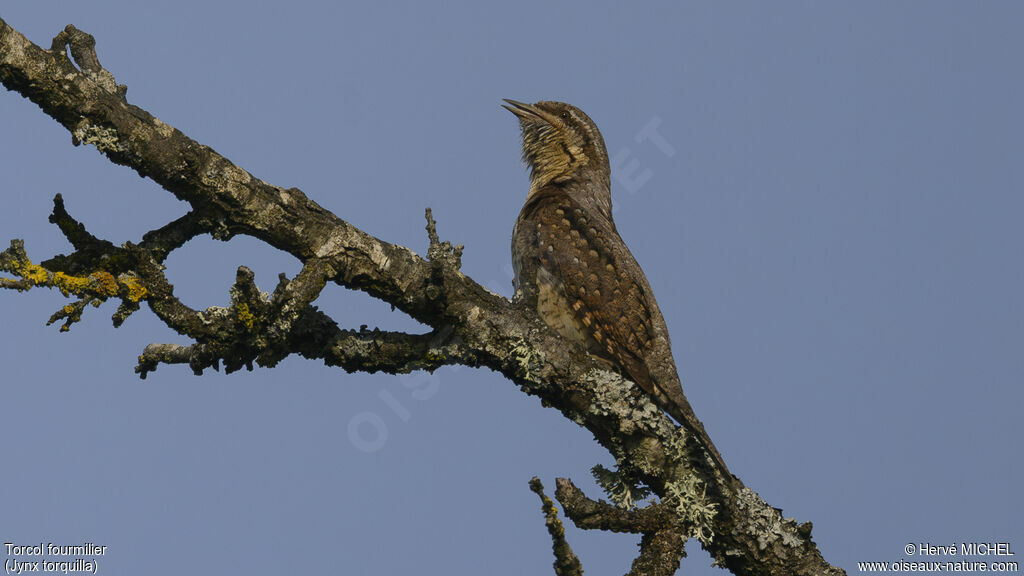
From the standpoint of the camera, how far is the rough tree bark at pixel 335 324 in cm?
458

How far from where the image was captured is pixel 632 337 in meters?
6.11

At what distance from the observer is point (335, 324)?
17.2 feet

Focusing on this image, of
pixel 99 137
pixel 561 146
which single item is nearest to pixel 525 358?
pixel 99 137

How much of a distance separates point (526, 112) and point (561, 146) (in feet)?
1.86

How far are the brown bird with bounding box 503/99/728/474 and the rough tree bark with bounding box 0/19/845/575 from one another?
1.14 feet

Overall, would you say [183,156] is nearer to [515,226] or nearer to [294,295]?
[294,295]

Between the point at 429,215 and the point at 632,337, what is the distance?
1.94m

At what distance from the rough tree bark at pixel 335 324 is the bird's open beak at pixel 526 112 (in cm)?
327

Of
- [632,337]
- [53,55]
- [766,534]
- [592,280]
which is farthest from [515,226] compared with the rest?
[53,55]

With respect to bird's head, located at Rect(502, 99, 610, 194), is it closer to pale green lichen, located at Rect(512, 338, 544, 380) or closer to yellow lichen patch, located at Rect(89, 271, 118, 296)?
pale green lichen, located at Rect(512, 338, 544, 380)

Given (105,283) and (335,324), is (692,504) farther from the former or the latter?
(105,283)

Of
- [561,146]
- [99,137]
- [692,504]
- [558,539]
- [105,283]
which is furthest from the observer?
[561,146]

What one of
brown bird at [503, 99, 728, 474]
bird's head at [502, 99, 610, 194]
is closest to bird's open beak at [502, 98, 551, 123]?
bird's head at [502, 99, 610, 194]

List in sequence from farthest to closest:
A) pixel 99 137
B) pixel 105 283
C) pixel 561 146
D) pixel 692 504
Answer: pixel 561 146, pixel 692 504, pixel 105 283, pixel 99 137
